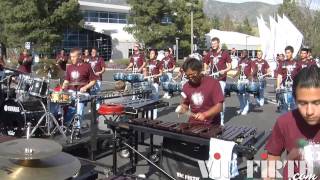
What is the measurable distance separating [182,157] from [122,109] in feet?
5.62

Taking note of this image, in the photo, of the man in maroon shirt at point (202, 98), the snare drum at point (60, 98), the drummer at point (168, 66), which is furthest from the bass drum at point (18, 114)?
the drummer at point (168, 66)

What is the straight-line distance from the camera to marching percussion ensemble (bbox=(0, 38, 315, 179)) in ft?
8.57

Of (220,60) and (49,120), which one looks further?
(220,60)

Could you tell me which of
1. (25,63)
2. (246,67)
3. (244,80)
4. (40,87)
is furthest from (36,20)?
(40,87)

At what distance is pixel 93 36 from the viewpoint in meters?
54.7

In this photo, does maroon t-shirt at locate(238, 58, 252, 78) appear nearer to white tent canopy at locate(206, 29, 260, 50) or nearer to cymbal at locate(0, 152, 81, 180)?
cymbal at locate(0, 152, 81, 180)

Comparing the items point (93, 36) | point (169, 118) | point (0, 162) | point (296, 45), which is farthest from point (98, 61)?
point (93, 36)

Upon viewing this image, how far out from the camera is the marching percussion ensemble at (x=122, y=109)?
2613 millimetres

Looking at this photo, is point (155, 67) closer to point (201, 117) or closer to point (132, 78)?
point (132, 78)

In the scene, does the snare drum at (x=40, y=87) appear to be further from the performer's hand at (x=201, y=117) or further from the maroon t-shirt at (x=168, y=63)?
the maroon t-shirt at (x=168, y=63)

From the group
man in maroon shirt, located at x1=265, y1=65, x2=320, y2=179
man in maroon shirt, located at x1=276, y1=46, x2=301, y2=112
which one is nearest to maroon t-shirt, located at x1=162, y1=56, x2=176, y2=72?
man in maroon shirt, located at x1=276, y1=46, x2=301, y2=112

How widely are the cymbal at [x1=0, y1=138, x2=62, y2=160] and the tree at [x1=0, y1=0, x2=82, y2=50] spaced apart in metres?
38.1

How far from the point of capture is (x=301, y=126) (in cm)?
246

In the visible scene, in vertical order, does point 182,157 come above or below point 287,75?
below
